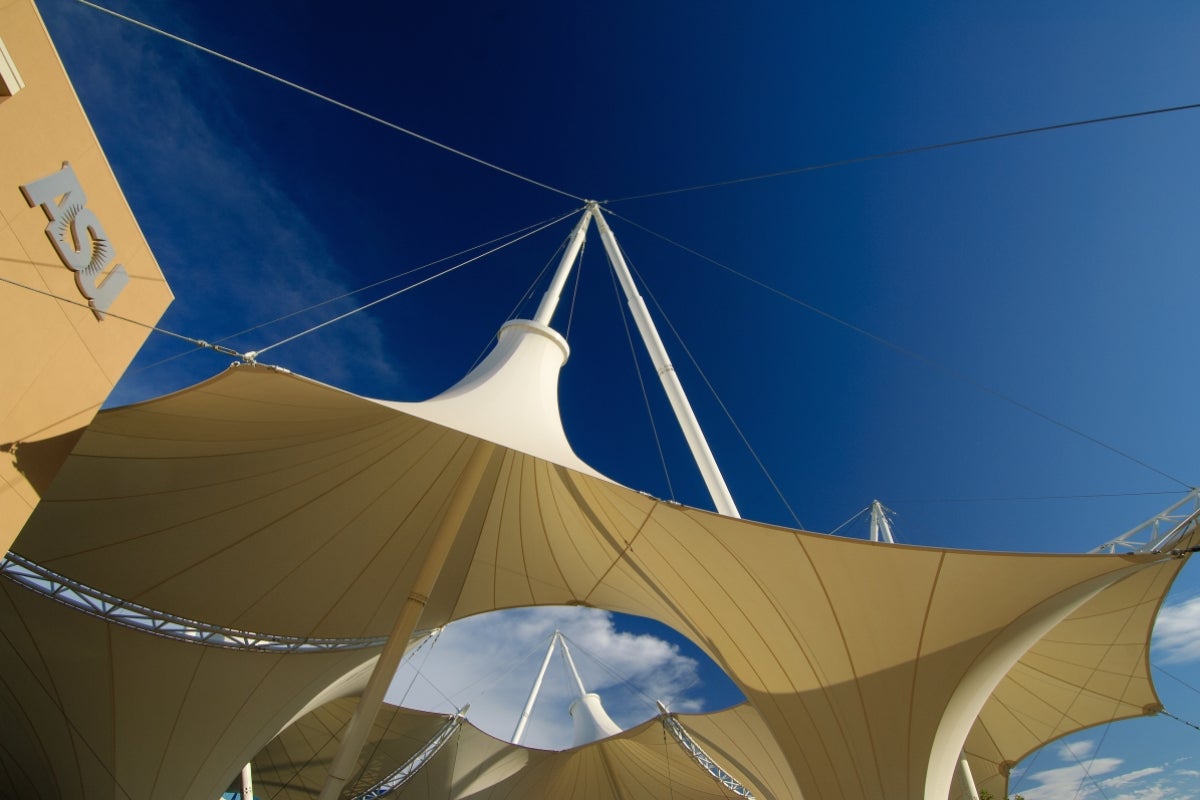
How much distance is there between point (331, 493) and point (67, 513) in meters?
4.45

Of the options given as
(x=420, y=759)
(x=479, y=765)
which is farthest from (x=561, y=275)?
(x=479, y=765)

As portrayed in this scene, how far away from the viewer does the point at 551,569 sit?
14500 millimetres

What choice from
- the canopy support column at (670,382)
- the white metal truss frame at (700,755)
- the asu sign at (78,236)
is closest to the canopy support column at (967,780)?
the white metal truss frame at (700,755)

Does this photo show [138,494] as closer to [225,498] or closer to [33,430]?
[225,498]

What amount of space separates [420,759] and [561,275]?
19782 millimetres

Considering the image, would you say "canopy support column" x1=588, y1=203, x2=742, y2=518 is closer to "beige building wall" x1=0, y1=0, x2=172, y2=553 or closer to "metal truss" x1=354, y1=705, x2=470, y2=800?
"beige building wall" x1=0, y1=0, x2=172, y2=553

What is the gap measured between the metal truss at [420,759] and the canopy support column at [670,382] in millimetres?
16020

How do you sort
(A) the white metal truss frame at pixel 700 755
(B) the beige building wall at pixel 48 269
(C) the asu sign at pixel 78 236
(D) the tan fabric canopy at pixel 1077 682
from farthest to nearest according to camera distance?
1. (A) the white metal truss frame at pixel 700 755
2. (D) the tan fabric canopy at pixel 1077 682
3. (C) the asu sign at pixel 78 236
4. (B) the beige building wall at pixel 48 269

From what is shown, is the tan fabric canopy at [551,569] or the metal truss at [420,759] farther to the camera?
the metal truss at [420,759]

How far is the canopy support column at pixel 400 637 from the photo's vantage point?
1003cm

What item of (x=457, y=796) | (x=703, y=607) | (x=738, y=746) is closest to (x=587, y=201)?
(x=703, y=607)

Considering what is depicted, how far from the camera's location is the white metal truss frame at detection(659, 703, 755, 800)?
20.1 m

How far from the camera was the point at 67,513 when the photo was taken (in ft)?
35.8

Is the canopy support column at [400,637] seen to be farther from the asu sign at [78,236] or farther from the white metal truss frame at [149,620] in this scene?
the asu sign at [78,236]
